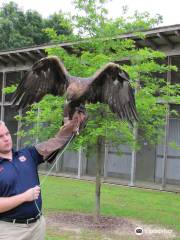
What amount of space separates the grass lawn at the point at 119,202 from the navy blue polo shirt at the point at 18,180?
13.6 feet

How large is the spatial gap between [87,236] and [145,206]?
3186 mm

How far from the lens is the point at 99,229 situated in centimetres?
842

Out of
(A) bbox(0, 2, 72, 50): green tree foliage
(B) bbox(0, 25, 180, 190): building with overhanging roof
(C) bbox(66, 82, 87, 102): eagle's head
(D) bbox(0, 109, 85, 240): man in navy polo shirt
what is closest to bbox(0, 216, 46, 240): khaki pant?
(D) bbox(0, 109, 85, 240): man in navy polo shirt

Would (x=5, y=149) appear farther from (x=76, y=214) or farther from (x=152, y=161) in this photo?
(x=152, y=161)

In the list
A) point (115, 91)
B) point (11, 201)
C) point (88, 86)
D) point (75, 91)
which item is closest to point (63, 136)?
point (75, 91)

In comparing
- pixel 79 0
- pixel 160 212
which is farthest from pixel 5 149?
pixel 160 212

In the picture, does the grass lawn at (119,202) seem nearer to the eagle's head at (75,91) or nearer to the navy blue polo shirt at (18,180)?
the navy blue polo shirt at (18,180)

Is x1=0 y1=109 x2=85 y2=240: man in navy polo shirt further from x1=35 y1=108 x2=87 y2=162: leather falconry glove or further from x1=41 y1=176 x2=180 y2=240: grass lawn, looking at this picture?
x1=41 y1=176 x2=180 y2=240: grass lawn

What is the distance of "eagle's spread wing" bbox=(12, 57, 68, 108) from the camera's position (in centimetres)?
425

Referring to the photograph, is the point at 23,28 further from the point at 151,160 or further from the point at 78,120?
the point at 78,120

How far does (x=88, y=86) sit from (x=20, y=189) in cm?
92

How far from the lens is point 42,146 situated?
375 cm

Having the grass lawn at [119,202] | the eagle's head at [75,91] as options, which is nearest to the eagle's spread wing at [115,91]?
the eagle's head at [75,91]

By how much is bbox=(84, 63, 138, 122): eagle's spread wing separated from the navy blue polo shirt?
2.58ft
